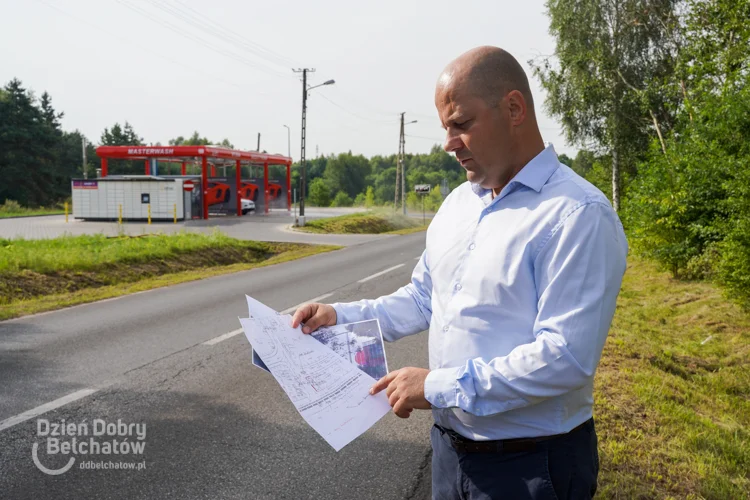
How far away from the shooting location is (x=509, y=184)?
1.74m

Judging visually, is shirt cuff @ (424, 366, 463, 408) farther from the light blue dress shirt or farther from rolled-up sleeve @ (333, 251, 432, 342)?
rolled-up sleeve @ (333, 251, 432, 342)

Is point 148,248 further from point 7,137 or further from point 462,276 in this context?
point 7,137

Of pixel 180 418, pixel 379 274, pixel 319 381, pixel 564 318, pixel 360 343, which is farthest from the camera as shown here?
pixel 379 274

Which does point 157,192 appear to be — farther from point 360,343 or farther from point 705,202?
point 360,343

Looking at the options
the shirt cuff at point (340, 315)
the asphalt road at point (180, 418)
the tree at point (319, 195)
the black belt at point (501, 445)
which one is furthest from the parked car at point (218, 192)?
the black belt at point (501, 445)

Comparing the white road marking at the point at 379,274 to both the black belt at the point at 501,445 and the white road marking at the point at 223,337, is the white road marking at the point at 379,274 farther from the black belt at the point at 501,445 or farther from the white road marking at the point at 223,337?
the black belt at the point at 501,445

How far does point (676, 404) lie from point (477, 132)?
388 cm

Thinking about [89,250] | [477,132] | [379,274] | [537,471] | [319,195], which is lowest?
[379,274]

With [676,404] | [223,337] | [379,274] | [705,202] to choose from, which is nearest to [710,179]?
[705,202]

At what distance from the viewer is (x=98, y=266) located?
1360 cm

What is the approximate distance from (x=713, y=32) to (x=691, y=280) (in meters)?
4.82

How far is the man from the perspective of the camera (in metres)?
1.53

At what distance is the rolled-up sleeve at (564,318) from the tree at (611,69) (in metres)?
23.0

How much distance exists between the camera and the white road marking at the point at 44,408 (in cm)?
451
